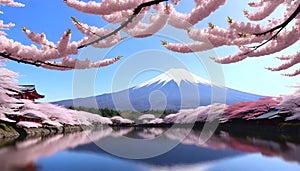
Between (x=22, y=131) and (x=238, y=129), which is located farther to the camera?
(x=238, y=129)

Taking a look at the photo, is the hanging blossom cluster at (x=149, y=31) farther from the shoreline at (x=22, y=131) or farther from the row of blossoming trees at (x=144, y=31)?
the shoreline at (x=22, y=131)

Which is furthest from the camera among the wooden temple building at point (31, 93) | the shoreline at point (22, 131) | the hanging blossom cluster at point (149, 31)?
the wooden temple building at point (31, 93)

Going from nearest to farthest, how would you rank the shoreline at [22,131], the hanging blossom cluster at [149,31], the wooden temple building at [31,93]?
1. the hanging blossom cluster at [149,31]
2. the shoreline at [22,131]
3. the wooden temple building at [31,93]

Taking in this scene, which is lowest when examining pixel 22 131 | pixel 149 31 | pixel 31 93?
pixel 22 131

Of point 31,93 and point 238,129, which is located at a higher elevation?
point 31,93

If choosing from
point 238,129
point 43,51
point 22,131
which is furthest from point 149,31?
point 238,129

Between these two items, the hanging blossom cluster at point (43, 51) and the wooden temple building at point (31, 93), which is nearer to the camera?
the hanging blossom cluster at point (43, 51)

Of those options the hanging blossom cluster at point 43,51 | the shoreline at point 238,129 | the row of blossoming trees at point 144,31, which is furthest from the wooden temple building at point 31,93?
the hanging blossom cluster at point 43,51

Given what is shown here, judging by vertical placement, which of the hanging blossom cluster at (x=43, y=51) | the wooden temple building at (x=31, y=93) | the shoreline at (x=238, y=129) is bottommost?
the shoreline at (x=238, y=129)

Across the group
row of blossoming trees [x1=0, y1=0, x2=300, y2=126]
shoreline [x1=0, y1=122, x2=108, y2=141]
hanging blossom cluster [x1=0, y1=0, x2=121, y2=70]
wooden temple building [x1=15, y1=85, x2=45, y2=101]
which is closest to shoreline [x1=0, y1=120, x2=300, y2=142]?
shoreline [x1=0, y1=122, x2=108, y2=141]

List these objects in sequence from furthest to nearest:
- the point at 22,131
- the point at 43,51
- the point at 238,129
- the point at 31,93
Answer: the point at 31,93 < the point at 238,129 < the point at 22,131 < the point at 43,51

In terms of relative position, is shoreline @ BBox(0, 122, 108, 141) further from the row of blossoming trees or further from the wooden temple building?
the row of blossoming trees

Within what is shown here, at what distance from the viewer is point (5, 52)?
402 cm

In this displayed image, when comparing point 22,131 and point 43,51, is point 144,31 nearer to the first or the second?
point 43,51
